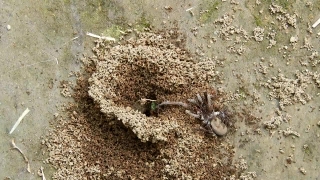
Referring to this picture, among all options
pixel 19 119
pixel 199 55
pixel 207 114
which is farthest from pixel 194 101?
pixel 19 119

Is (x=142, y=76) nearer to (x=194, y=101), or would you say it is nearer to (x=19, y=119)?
(x=194, y=101)

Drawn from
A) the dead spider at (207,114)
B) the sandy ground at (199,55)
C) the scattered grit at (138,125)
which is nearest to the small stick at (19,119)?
the sandy ground at (199,55)

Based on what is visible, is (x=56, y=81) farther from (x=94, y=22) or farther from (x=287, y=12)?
(x=287, y=12)

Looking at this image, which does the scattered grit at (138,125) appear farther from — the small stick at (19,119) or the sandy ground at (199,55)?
the small stick at (19,119)

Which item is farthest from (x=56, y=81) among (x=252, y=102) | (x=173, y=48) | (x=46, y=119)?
(x=252, y=102)

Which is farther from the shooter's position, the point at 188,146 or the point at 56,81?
the point at 56,81
